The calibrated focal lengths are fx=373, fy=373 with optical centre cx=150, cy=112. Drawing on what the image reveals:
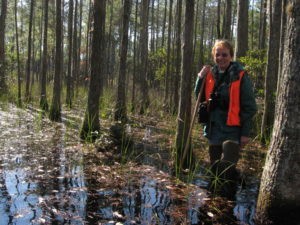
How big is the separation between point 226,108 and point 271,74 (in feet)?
17.5

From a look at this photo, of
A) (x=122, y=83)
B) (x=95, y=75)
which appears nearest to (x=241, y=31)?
(x=122, y=83)

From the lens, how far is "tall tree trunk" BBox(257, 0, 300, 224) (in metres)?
3.70

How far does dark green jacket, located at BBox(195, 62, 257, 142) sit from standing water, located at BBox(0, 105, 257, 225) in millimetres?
934

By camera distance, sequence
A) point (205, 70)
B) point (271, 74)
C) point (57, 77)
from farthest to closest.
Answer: point (57, 77), point (271, 74), point (205, 70)

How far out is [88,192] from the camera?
503 cm

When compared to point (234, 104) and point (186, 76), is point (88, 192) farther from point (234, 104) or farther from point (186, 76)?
point (186, 76)

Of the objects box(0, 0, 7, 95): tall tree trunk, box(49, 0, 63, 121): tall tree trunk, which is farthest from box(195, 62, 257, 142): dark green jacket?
box(0, 0, 7, 95): tall tree trunk

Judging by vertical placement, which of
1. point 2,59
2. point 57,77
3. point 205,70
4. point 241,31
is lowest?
point 57,77

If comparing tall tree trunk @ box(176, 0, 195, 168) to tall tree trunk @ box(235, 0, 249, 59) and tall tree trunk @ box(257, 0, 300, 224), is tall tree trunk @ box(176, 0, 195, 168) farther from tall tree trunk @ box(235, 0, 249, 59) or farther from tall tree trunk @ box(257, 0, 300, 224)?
tall tree trunk @ box(235, 0, 249, 59)

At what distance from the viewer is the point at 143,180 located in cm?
572

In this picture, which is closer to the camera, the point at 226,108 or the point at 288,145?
the point at 288,145

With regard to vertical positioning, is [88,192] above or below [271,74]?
below

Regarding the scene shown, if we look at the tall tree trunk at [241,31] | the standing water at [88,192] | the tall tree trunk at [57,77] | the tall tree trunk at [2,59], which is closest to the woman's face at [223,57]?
the standing water at [88,192]

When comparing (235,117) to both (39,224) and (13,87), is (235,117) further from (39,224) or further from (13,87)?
(13,87)
